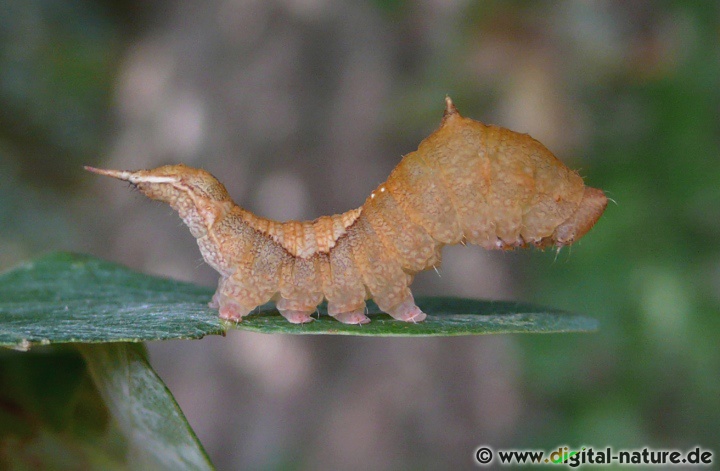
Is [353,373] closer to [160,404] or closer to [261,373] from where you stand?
[261,373]

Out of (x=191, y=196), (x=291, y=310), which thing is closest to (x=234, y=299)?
(x=291, y=310)

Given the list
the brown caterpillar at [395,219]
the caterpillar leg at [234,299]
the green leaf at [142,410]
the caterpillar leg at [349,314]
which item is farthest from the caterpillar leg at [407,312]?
the green leaf at [142,410]

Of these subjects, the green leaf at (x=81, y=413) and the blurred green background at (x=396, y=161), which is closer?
the green leaf at (x=81, y=413)

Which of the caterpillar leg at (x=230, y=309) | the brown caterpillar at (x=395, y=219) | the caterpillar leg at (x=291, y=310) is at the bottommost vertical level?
the caterpillar leg at (x=291, y=310)

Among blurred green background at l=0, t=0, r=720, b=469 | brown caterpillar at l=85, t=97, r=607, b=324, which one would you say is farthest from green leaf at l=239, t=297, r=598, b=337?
blurred green background at l=0, t=0, r=720, b=469

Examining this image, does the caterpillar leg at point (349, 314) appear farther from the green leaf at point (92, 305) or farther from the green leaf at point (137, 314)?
the green leaf at point (92, 305)

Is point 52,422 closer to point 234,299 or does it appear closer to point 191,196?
point 234,299
